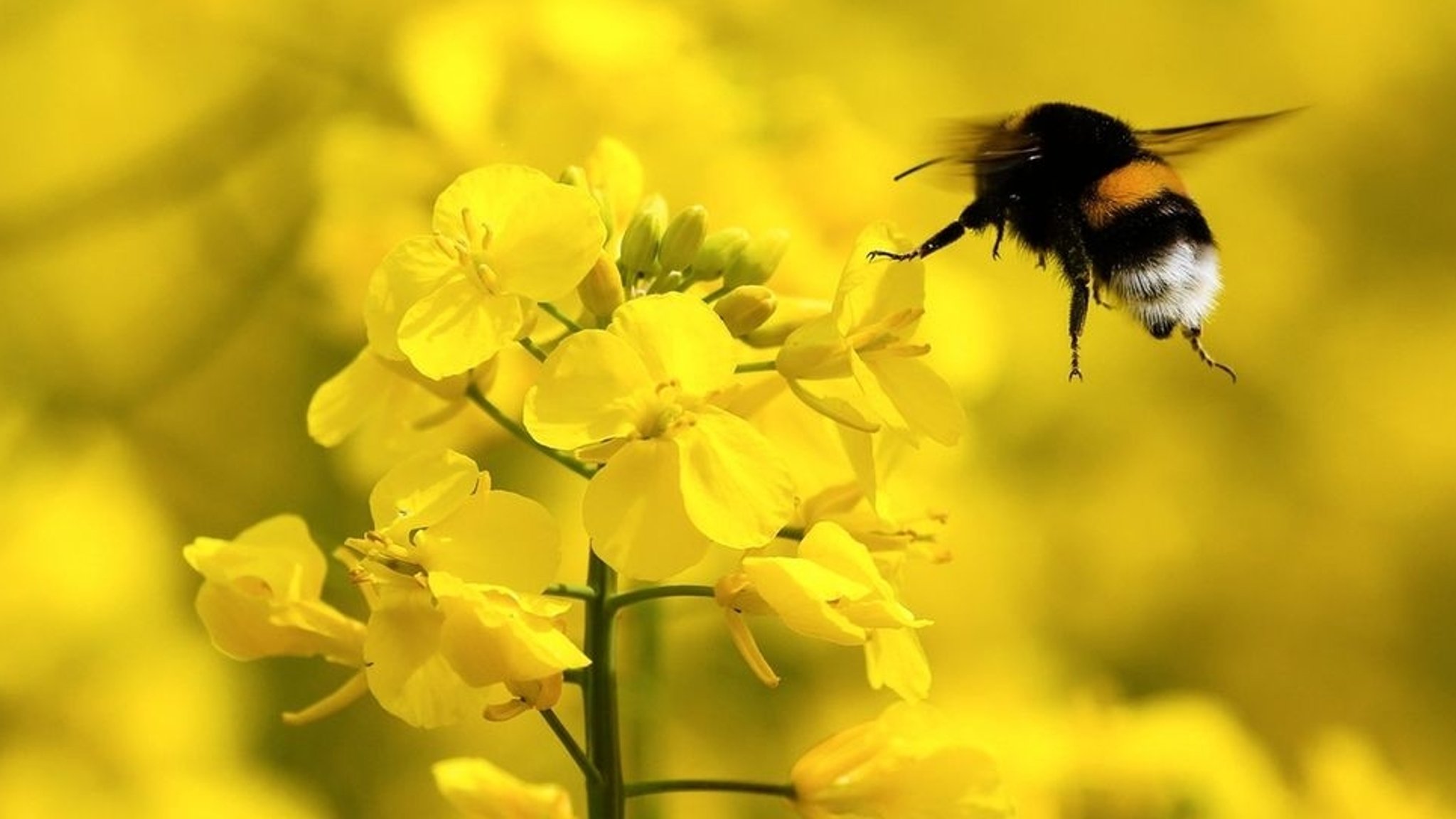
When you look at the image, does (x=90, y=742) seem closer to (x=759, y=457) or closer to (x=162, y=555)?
(x=162, y=555)

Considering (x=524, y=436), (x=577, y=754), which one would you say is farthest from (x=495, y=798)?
(x=524, y=436)

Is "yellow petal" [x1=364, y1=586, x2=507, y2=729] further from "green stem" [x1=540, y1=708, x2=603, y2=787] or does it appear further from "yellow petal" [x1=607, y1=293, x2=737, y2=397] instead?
"yellow petal" [x1=607, y1=293, x2=737, y2=397]

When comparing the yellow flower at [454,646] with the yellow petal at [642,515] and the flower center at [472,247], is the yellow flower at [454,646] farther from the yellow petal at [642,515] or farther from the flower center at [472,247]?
the flower center at [472,247]

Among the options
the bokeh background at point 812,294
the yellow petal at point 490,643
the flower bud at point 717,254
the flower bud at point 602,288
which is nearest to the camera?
the yellow petal at point 490,643

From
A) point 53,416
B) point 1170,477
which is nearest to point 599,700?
point 53,416

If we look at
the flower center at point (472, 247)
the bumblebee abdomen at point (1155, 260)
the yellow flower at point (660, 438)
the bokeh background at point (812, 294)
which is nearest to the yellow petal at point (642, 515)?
the yellow flower at point (660, 438)

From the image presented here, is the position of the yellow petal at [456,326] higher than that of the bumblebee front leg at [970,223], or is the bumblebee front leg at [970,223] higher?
the bumblebee front leg at [970,223]
